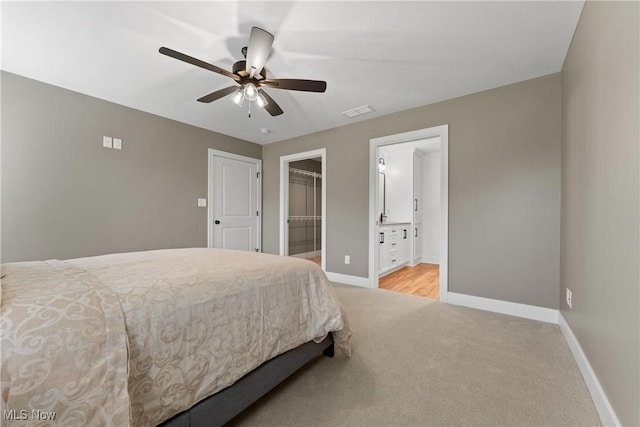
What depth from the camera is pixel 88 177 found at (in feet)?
9.52

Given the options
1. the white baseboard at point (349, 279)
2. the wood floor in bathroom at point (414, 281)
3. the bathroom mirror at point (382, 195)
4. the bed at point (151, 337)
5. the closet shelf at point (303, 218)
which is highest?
the bathroom mirror at point (382, 195)

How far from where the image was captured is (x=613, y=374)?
3.85 feet

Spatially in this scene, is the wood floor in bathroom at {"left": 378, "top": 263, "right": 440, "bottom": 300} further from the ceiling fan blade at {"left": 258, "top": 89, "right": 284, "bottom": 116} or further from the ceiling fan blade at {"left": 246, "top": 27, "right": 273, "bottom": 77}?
the ceiling fan blade at {"left": 246, "top": 27, "right": 273, "bottom": 77}

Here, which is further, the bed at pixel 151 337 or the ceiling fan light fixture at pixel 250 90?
the ceiling fan light fixture at pixel 250 90

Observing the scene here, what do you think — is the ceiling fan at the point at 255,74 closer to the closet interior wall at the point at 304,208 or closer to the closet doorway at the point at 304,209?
the closet doorway at the point at 304,209

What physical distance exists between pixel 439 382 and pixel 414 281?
2.53 meters

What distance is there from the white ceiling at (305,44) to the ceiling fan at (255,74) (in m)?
0.25

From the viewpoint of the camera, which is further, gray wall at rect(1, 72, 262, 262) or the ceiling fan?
gray wall at rect(1, 72, 262, 262)

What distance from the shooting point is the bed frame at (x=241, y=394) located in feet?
3.25

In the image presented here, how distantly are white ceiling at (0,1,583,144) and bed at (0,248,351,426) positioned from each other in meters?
1.63

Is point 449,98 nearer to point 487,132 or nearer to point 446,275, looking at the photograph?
point 487,132

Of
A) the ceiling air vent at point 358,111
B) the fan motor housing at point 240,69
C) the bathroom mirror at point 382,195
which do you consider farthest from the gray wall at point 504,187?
the fan motor housing at point 240,69

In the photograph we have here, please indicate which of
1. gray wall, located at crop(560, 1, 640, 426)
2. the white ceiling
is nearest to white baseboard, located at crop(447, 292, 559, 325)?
gray wall, located at crop(560, 1, 640, 426)

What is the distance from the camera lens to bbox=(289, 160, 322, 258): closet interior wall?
231 inches
